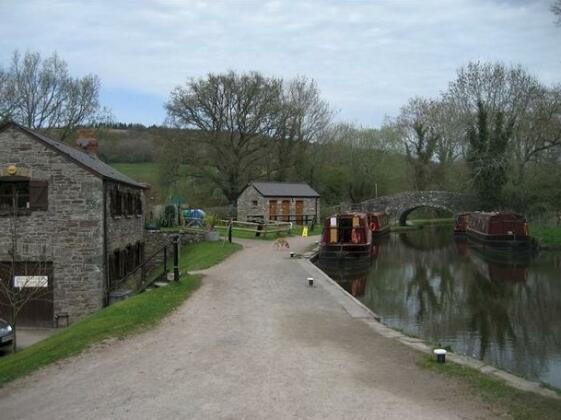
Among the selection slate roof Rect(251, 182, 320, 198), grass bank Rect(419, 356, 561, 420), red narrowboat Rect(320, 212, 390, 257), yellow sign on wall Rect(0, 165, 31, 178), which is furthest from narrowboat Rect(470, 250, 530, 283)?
yellow sign on wall Rect(0, 165, 31, 178)

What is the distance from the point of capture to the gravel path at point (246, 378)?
5.89 metres

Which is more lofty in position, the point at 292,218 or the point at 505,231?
the point at 292,218

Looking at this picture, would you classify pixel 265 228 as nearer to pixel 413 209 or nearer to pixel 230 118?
pixel 230 118

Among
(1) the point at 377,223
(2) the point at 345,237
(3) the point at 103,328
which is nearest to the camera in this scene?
(3) the point at 103,328

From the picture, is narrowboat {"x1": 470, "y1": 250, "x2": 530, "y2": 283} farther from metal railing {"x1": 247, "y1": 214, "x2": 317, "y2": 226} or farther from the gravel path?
the gravel path

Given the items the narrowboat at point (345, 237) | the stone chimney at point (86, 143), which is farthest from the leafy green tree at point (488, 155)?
the stone chimney at point (86, 143)

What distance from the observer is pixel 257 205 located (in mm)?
37875

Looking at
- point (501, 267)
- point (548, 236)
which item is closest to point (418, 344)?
→ point (501, 267)

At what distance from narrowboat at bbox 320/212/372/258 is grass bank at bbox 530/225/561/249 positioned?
1183 centimetres

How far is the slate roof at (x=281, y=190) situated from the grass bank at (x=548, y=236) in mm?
14495

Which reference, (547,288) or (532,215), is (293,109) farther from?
(547,288)

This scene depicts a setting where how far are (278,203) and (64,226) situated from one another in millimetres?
22377

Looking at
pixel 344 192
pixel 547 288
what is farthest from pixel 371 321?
pixel 344 192

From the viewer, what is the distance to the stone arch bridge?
45.5m
